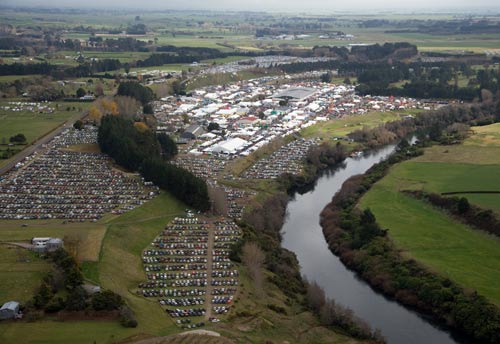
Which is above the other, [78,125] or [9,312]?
[78,125]

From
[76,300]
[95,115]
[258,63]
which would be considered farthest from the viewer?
[258,63]

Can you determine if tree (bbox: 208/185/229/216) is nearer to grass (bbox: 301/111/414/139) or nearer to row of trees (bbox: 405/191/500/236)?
row of trees (bbox: 405/191/500/236)

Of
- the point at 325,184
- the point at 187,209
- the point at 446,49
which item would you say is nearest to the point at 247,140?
the point at 325,184

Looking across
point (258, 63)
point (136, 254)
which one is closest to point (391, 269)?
point (136, 254)

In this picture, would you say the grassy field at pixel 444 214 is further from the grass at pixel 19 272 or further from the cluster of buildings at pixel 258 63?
the cluster of buildings at pixel 258 63

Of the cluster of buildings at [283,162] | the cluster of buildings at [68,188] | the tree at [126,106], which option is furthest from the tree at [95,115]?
the cluster of buildings at [283,162]

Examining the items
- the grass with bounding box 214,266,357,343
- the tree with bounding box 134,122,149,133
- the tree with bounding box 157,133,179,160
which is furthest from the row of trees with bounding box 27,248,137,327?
the tree with bounding box 134,122,149,133

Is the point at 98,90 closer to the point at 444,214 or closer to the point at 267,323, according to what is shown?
the point at 444,214
